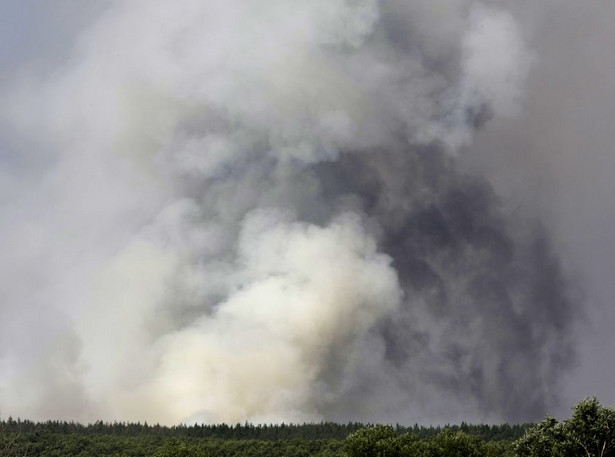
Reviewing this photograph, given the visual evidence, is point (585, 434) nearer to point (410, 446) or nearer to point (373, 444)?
point (410, 446)

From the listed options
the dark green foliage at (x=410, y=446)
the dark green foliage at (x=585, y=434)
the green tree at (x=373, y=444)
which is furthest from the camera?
the green tree at (x=373, y=444)

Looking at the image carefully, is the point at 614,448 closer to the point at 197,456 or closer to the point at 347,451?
the point at 347,451

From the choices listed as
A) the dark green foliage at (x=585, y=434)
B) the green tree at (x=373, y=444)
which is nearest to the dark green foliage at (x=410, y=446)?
the green tree at (x=373, y=444)

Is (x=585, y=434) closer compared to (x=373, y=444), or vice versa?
(x=585, y=434)

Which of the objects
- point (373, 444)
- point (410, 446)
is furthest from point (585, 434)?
point (373, 444)

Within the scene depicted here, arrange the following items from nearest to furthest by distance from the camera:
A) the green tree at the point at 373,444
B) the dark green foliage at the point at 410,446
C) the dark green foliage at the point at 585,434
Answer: the dark green foliage at the point at 585,434, the dark green foliage at the point at 410,446, the green tree at the point at 373,444

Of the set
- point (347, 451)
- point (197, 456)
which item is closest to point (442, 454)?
point (347, 451)

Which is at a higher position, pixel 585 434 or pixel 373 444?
pixel 373 444

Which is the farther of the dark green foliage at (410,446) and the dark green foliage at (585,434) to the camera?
the dark green foliage at (410,446)

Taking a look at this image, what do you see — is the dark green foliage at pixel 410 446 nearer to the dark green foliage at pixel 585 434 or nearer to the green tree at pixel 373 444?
the green tree at pixel 373 444

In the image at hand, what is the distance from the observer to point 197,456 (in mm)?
170750

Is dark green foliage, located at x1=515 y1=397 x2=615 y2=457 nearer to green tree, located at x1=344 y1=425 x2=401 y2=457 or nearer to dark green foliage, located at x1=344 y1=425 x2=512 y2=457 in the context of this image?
dark green foliage, located at x1=344 y1=425 x2=512 y2=457

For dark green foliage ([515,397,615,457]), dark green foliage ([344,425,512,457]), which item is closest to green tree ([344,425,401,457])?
dark green foliage ([344,425,512,457])

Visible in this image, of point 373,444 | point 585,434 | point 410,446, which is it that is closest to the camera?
point 585,434
